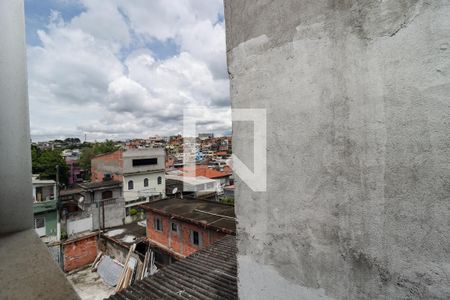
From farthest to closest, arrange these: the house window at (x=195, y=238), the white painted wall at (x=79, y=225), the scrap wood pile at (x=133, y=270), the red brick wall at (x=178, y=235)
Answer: the white painted wall at (x=79, y=225) < the house window at (x=195, y=238) < the red brick wall at (x=178, y=235) < the scrap wood pile at (x=133, y=270)

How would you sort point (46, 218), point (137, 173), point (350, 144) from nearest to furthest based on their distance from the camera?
point (350, 144) → point (46, 218) → point (137, 173)

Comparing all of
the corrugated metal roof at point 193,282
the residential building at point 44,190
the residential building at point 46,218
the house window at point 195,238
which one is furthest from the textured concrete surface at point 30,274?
the residential building at point 44,190

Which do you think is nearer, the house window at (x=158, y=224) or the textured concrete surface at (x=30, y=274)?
the textured concrete surface at (x=30, y=274)

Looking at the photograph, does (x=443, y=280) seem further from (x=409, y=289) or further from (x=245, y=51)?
(x=245, y=51)

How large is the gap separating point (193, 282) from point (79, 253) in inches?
556

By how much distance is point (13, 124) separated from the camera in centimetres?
210

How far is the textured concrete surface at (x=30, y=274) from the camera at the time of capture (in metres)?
1.13

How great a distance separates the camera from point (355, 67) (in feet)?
3.56

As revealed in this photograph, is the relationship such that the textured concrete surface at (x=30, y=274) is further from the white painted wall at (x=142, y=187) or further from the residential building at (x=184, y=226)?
the white painted wall at (x=142, y=187)

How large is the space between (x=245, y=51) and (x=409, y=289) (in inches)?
59.8

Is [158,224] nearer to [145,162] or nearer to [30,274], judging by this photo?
[145,162]

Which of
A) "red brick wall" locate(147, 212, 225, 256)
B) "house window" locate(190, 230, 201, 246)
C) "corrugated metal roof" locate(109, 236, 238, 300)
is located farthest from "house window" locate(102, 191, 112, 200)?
"corrugated metal roof" locate(109, 236, 238, 300)

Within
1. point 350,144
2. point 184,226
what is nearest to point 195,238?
point 184,226

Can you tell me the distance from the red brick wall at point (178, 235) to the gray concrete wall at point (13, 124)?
9.08 metres
